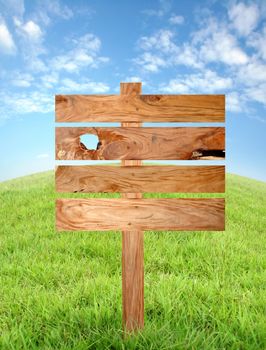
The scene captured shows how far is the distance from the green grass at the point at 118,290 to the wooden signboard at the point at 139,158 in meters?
0.98

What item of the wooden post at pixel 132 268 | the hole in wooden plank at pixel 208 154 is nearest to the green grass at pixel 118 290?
the wooden post at pixel 132 268

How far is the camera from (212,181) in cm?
349

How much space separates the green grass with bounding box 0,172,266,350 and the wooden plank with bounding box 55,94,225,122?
5.72 feet

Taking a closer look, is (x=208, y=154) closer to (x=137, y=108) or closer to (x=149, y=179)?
(x=149, y=179)

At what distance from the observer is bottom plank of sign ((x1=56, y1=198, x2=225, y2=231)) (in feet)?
11.5

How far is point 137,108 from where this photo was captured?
3.52 meters

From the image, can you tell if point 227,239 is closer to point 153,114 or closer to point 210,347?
point 210,347

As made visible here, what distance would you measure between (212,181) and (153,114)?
0.71m

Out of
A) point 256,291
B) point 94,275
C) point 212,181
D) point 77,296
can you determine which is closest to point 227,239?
point 256,291

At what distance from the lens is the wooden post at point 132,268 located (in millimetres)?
3547

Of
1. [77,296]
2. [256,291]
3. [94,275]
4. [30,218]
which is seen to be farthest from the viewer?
[30,218]

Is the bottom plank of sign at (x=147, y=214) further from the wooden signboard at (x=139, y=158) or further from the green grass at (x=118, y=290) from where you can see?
the green grass at (x=118, y=290)

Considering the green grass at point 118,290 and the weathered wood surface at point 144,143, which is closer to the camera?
the weathered wood surface at point 144,143

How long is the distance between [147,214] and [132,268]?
481 mm
